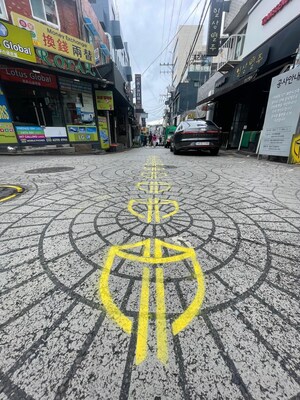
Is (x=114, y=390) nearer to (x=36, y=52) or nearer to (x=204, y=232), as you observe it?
(x=204, y=232)

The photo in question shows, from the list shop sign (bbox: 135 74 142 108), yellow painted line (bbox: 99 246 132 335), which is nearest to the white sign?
yellow painted line (bbox: 99 246 132 335)

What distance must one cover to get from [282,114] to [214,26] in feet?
34.0

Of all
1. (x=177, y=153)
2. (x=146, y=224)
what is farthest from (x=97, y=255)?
(x=177, y=153)

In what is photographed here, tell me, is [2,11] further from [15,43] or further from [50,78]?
[50,78]

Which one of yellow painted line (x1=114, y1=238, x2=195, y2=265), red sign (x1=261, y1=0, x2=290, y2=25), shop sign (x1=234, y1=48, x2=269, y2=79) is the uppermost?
red sign (x1=261, y1=0, x2=290, y2=25)

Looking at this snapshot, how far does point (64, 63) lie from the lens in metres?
8.33

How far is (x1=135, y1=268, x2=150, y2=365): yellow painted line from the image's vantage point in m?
0.86

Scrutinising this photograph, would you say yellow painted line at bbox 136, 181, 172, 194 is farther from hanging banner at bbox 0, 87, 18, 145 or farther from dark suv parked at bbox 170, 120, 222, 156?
hanging banner at bbox 0, 87, 18, 145

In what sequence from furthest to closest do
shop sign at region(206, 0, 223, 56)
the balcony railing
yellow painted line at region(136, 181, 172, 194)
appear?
shop sign at region(206, 0, 223, 56), the balcony railing, yellow painted line at region(136, 181, 172, 194)

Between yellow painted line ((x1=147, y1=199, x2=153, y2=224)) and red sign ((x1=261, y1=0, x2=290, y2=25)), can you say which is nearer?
yellow painted line ((x1=147, y1=199, x2=153, y2=224))

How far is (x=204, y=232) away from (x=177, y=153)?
28.5 feet

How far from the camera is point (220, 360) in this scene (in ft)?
2.76

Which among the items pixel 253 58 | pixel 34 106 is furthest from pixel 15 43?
pixel 253 58

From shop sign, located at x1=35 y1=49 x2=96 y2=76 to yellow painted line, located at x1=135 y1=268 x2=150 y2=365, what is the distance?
397 inches
